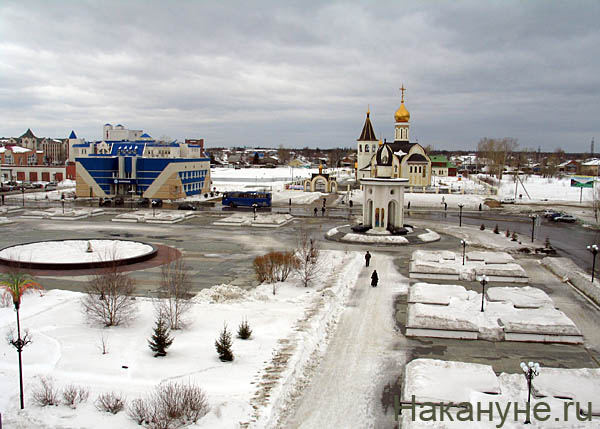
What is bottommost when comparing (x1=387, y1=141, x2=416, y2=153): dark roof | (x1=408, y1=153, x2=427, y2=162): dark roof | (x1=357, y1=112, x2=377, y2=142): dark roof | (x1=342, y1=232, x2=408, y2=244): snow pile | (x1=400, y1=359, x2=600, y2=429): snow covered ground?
(x1=400, y1=359, x2=600, y2=429): snow covered ground

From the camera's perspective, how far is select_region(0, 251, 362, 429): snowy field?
11.5 metres

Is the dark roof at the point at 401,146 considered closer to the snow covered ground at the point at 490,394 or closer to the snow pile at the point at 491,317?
the snow pile at the point at 491,317

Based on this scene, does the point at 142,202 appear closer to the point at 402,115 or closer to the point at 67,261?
the point at 67,261

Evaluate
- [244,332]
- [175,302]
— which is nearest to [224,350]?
[244,332]

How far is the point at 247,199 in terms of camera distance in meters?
56.5

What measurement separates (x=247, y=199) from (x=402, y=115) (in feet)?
108

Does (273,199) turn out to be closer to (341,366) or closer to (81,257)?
(81,257)

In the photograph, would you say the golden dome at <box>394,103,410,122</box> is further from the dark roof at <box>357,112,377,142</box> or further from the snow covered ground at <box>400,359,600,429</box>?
the snow covered ground at <box>400,359,600,429</box>

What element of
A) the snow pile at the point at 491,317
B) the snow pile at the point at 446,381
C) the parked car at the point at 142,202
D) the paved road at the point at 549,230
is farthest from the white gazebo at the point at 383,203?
the parked car at the point at 142,202

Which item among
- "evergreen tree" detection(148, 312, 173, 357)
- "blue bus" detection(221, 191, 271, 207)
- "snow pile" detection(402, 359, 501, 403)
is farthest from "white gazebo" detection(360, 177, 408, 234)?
"evergreen tree" detection(148, 312, 173, 357)

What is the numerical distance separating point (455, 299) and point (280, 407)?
1061 centimetres

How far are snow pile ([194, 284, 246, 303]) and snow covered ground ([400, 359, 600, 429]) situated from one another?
334 inches

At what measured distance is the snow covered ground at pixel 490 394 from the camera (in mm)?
11062

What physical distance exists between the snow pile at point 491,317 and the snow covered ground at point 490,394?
9.86 ft
